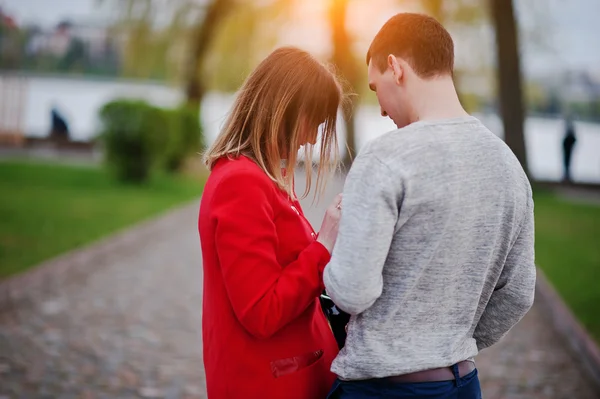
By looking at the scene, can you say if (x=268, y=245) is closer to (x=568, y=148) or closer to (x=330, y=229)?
(x=330, y=229)

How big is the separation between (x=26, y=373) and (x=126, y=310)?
1.90m

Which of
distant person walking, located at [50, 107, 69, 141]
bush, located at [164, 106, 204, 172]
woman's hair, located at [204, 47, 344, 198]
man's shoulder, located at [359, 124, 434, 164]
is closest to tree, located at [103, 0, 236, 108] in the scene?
bush, located at [164, 106, 204, 172]

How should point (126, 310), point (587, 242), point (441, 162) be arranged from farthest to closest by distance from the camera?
1. point (587, 242)
2. point (126, 310)
3. point (441, 162)

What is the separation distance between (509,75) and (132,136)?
31.8 feet

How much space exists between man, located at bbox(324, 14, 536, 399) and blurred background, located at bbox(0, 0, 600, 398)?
0.45m

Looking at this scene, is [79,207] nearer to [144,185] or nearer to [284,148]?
[144,185]

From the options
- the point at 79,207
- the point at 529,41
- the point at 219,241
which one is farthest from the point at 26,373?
the point at 529,41

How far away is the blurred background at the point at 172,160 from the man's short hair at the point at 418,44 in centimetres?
37

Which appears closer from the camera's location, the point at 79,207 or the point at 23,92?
the point at 79,207

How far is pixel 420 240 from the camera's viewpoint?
1.76m

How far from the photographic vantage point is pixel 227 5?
22703mm

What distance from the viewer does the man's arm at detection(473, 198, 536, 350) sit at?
6.50ft

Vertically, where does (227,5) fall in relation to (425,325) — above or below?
above

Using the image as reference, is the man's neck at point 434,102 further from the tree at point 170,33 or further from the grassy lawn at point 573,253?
the tree at point 170,33
